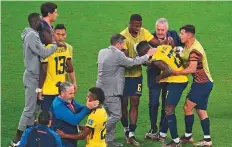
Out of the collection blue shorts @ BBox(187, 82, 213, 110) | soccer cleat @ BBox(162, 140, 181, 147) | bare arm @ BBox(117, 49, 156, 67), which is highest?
bare arm @ BBox(117, 49, 156, 67)

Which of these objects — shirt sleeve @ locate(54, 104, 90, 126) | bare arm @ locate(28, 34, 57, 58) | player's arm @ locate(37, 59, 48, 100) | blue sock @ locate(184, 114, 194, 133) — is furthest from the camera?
blue sock @ locate(184, 114, 194, 133)

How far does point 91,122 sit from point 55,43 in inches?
59.1

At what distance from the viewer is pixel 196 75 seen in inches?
414

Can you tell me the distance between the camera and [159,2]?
18.0 m

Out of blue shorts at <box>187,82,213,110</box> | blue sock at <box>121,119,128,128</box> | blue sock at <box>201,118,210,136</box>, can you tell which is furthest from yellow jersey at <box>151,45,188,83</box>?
blue sock at <box>121,119,128,128</box>

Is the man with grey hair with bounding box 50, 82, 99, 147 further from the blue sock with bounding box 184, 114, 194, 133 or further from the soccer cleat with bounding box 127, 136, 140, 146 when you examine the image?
the blue sock with bounding box 184, 114, 194, 133

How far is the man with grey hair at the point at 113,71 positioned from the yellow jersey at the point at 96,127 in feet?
3.59

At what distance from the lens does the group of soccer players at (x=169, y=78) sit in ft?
34.3

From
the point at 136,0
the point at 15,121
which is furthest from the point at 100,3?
the point at 15,121

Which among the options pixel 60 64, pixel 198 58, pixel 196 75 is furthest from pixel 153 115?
pixel 60 64

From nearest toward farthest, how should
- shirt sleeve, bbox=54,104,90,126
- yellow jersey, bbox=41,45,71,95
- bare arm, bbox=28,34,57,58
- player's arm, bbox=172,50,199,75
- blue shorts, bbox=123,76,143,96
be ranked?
shirt sleeve, bbox=54,104,90,126
bare arm, bbox=28,34,57,58
yellow jersey, bbox=41,45,71,95
player's arm, bbox=172,50,199,75
blue shorts, bbox=123,76,143,96

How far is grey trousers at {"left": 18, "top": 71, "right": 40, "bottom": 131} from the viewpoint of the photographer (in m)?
10.2

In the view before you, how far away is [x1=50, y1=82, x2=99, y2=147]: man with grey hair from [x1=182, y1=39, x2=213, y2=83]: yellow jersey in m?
1.88

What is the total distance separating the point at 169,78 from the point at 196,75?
1.28ft
